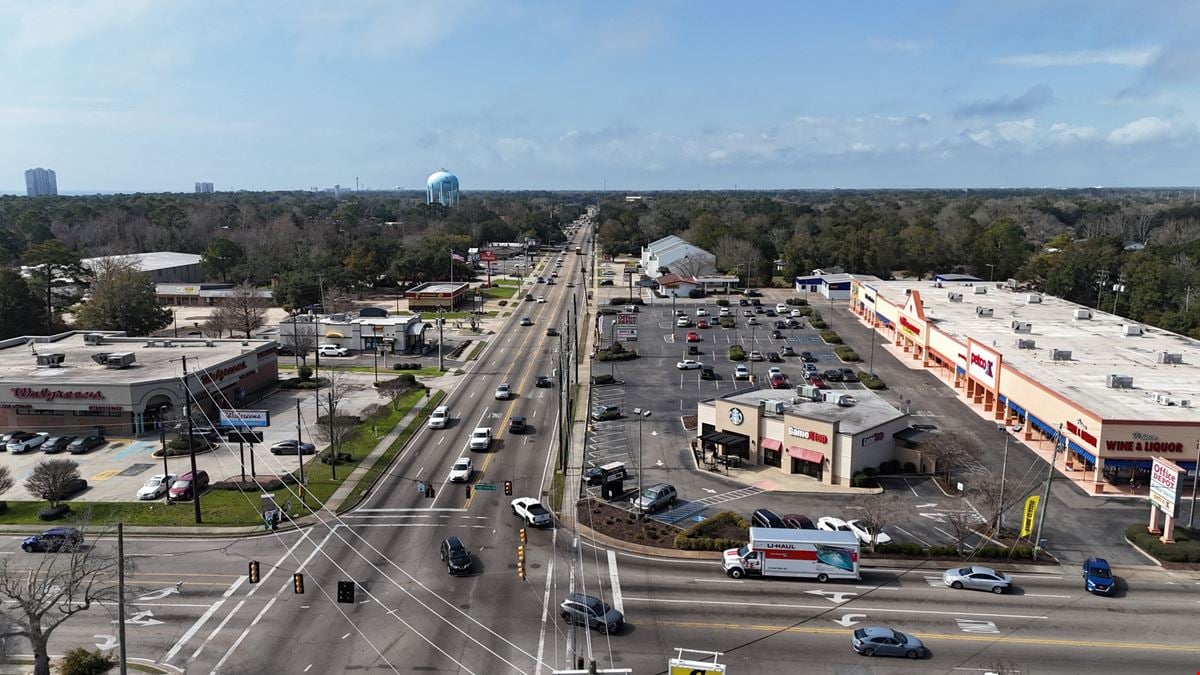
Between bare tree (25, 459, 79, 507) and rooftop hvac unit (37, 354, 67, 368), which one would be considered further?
A: rooftop hvac unit (37, 354, 67, 368)

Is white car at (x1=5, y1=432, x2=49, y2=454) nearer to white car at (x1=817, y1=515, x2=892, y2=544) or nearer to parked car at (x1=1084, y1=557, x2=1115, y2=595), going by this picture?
white car at (x1=817, y1=515, x2=892, y2=544)

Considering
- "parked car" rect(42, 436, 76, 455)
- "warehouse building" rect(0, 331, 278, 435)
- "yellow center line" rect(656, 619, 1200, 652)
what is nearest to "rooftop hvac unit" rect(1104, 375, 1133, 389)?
"yellow center line" rect(656, 619, 1200, 652)

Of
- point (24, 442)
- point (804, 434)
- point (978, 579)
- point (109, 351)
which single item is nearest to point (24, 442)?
point (24, 442)

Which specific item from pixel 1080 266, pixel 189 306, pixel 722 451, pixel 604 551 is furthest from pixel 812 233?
pixel 604 551

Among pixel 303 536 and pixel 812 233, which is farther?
pixel 812 233

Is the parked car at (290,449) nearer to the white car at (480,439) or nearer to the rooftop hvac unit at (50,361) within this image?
the white car at (480,439)

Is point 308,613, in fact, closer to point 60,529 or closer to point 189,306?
point 60,529

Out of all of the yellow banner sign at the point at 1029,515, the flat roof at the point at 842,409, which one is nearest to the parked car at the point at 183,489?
the flat roof at the point at 842,409
